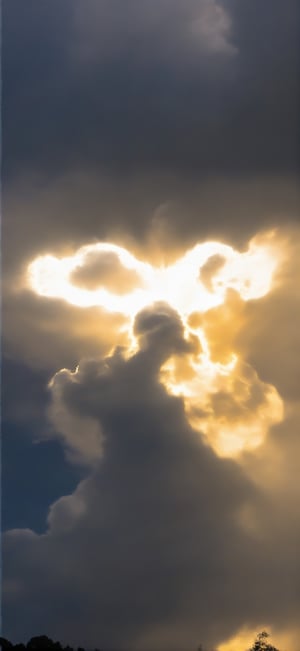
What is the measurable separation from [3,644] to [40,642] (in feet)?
34.9

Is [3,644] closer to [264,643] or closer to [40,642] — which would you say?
[40,642]

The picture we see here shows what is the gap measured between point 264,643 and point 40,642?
5181 cm

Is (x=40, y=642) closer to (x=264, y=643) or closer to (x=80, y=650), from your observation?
(x=80, y=650)

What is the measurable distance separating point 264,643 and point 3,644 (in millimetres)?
55047

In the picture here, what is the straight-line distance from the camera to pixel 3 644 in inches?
5059

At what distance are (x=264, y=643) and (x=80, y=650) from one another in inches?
1754

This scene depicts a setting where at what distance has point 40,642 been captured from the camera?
136125mm

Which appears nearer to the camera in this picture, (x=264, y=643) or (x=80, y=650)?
(x=264, y=643)

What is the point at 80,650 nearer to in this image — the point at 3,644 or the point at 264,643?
the point at 3,644

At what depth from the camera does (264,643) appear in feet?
382

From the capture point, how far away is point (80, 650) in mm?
136500

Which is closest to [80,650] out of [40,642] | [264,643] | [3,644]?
[40,642]

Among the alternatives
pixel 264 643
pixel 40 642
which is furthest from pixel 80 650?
pixel 264 643
